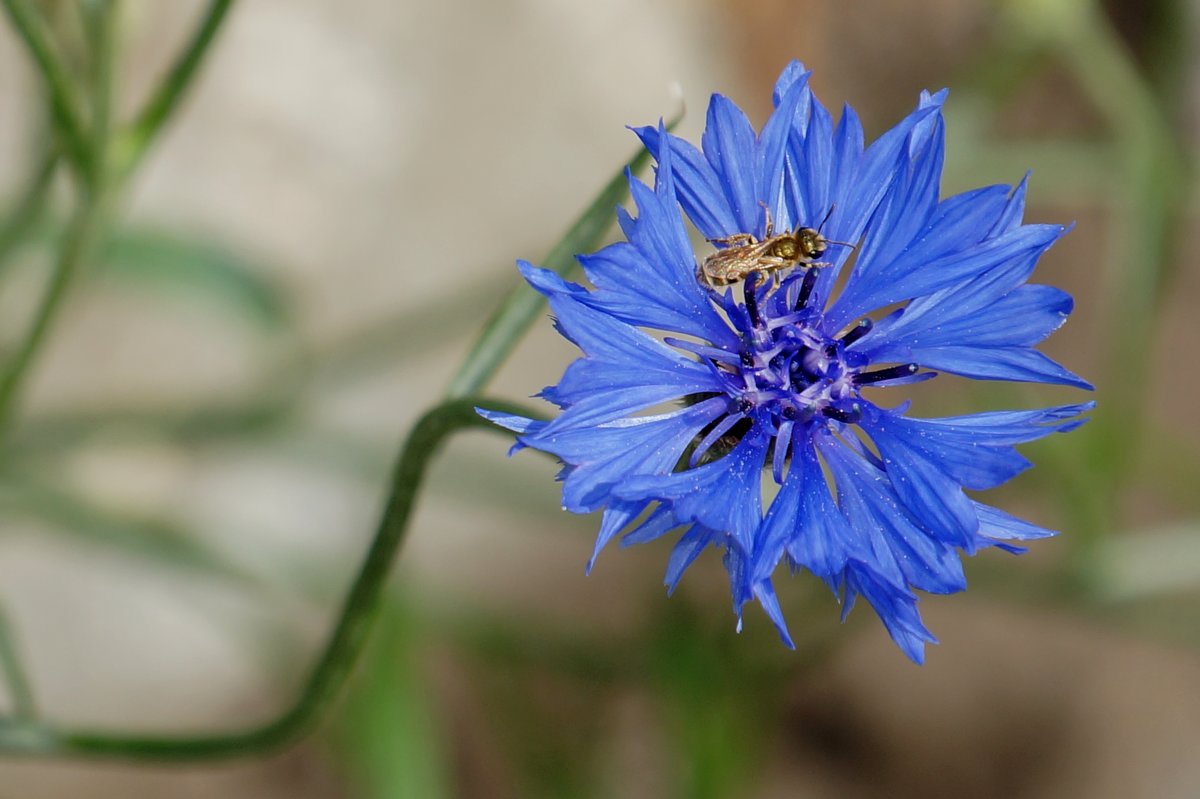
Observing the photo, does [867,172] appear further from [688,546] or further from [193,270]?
[193,270]

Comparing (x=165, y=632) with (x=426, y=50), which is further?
(x=426, y=50)

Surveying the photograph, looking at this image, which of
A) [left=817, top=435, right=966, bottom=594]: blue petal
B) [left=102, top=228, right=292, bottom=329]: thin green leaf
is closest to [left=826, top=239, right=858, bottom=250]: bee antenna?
[left=817, top=435, right=966, bottom=594]: blue petal

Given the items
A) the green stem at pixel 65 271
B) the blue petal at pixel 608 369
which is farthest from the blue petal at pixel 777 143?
the green stem at pixel 65 271

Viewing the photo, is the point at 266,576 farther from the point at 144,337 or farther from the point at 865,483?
the point at 865,483

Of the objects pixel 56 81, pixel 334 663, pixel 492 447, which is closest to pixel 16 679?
pixel 334 663

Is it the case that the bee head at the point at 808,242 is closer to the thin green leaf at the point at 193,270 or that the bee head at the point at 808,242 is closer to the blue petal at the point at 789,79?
the blue petal at the point at 789,79

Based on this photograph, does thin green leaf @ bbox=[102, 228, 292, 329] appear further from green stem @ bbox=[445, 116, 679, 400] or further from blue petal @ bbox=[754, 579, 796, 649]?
blue petal @ bbox=[754, 579, 796, 649]

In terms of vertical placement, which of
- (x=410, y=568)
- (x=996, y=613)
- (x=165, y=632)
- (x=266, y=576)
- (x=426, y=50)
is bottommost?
(x=165, y=632)

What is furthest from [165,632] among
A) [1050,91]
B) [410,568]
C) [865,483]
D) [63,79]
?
[1050,91]
